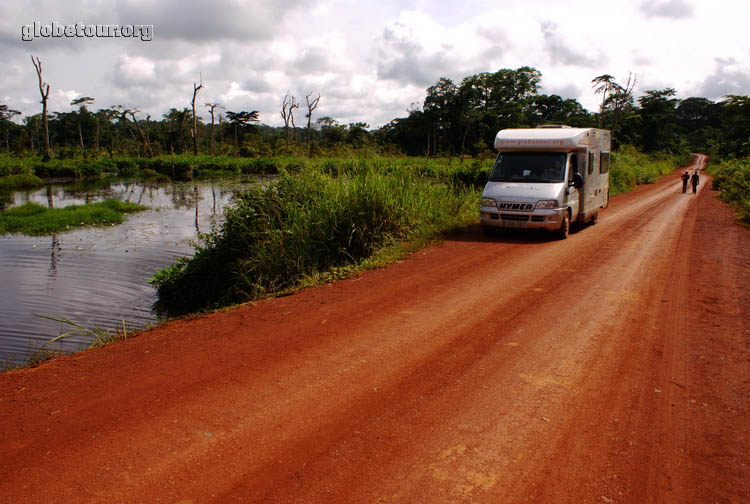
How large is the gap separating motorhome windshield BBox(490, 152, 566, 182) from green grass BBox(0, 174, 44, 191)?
36.2 m

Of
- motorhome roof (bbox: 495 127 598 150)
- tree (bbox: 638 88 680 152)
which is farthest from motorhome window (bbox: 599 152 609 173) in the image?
tree (bbox: 638 88 680 152)

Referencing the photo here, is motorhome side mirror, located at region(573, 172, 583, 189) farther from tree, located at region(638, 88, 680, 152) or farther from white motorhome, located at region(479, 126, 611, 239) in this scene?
tree, located at region(638, 88, 680, 152)

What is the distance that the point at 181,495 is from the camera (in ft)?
9.59

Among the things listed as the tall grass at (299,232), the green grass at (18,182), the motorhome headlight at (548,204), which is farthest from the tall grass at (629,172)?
the green grass at (18,182)

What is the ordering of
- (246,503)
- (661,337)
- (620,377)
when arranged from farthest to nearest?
(661,337)
(620,377)
(246,503)

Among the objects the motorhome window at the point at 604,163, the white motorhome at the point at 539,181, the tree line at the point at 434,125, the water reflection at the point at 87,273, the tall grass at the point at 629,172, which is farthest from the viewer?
the tree line at the point at 434,125

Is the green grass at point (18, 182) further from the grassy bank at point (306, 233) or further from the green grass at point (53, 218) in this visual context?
the grassy bank at point (306, 233)

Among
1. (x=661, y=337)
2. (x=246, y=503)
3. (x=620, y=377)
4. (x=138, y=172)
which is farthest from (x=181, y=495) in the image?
(x=138, y=172)

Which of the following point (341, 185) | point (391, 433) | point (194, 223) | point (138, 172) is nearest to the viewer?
point (391, 433)

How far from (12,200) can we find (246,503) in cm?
3249

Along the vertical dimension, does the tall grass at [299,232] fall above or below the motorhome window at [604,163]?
below

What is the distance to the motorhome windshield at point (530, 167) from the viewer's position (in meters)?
12.0

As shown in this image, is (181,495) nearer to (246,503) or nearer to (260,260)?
(246,503)

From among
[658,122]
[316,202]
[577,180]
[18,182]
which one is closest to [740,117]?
[658,122]
